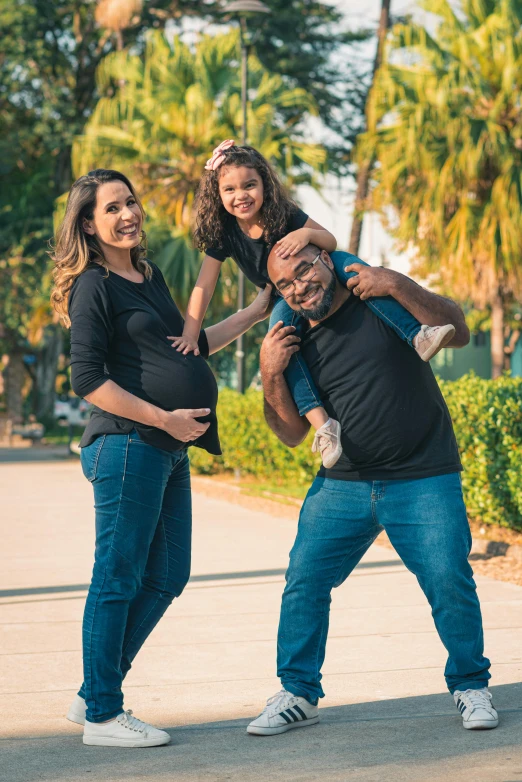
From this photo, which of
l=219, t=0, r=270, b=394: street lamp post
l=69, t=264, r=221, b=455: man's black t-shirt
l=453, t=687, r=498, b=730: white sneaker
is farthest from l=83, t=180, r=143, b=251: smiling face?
l=219, t=0, r=270, b=394: street lamp post

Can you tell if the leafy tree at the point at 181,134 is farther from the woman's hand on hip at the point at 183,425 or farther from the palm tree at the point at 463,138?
the woman's hand on hip at the point at 183,425

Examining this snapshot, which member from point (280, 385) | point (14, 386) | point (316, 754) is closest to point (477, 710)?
point (316, 754)

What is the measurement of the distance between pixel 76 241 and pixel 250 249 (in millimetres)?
803

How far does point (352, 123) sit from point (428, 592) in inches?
1151

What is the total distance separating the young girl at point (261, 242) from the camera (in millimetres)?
4082

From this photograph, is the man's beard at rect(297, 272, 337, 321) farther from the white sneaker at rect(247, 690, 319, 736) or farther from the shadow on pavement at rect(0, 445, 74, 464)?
the shadow on pavement at rect(0, 445, 74, 464)

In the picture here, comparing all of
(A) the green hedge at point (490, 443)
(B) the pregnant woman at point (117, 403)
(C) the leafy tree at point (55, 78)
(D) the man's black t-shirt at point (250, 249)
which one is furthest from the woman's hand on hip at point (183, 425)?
(C) the leafy tree at point (55, 78)

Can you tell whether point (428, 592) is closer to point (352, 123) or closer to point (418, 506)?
point (418, 506)

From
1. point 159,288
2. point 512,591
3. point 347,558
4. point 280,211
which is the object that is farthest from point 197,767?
point 512,591

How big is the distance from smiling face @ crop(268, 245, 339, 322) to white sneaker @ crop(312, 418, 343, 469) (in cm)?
39

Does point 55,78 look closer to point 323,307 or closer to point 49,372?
A: point 49,372

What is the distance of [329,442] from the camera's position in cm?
408

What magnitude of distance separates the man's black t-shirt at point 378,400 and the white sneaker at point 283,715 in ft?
2.71

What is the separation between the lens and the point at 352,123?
3216 centimetres
